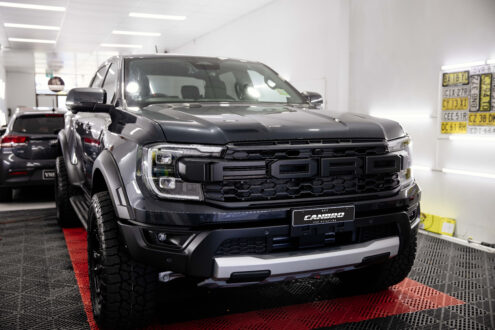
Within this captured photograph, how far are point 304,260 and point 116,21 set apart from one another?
1032 centimetres

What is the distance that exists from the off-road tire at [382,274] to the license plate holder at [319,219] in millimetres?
720

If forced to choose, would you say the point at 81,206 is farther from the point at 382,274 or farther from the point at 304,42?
the point at 304,42

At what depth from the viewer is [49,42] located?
1464 cm

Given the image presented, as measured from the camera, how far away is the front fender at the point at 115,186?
2.15 meters

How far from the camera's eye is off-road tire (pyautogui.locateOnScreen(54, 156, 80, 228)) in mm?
4699

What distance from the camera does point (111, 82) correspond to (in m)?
3.35

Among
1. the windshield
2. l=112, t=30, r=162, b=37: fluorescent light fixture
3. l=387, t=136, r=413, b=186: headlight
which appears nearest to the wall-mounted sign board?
the windshield

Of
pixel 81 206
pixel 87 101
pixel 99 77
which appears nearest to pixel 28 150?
pixel 99 77

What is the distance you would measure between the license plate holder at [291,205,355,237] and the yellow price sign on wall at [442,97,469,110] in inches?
125

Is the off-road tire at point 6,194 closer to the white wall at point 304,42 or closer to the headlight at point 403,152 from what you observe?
the white wall at point 304,42

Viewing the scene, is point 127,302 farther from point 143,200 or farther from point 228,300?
point 228,300

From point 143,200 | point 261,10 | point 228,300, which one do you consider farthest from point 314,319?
point 261,10

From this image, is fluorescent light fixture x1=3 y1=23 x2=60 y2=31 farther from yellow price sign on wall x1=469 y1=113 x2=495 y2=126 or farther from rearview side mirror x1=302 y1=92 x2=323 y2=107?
yellow price sign on wall x1=469 y1=113 x2=495 y2=126

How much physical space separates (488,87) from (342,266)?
124 inches
